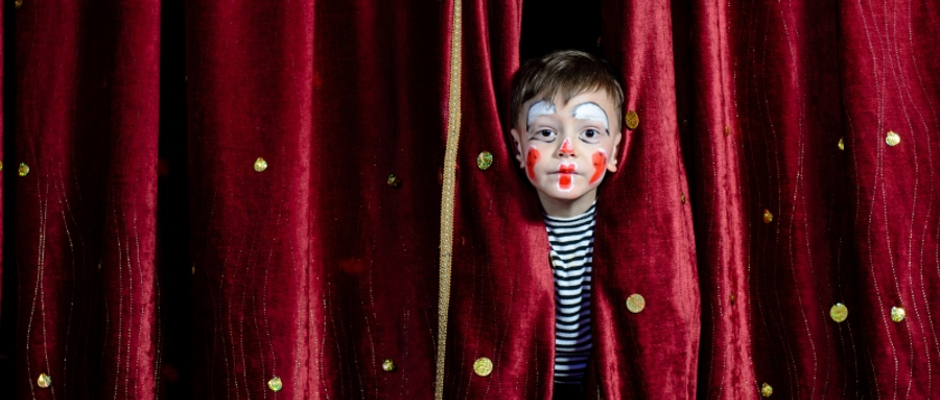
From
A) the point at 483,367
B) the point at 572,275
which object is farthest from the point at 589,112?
the point at 483,367

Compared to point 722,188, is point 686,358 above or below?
below

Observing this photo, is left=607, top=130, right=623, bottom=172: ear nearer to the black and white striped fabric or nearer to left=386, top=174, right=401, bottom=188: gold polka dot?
the black and white striped fabric

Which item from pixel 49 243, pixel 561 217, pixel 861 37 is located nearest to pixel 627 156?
pixel 561 217

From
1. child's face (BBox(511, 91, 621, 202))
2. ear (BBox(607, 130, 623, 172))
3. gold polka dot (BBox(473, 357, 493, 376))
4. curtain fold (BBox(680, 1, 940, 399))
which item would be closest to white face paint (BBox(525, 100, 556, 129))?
child's face (BBox(511, 91, 621, 202))

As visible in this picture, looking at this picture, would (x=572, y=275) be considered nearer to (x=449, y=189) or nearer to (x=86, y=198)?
(x=449, y=189)

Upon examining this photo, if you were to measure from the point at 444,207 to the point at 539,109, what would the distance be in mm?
202

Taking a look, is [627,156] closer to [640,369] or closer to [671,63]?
[671,63]

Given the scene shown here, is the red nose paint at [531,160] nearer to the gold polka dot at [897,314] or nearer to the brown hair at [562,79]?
the brown hair at [562,79]

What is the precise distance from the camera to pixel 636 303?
1.10m

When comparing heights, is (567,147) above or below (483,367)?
above

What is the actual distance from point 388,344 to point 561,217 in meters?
0.34

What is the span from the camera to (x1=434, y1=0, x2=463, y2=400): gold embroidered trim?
1136 mm

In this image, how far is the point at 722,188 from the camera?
114 cm

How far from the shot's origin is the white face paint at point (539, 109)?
1.09 m
